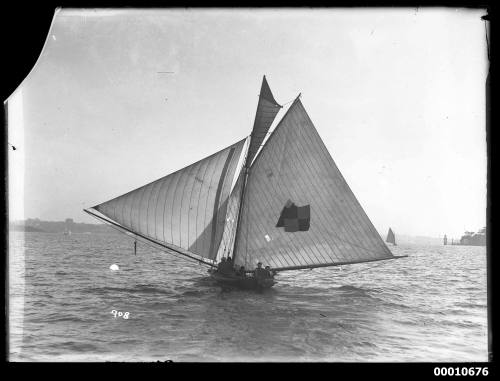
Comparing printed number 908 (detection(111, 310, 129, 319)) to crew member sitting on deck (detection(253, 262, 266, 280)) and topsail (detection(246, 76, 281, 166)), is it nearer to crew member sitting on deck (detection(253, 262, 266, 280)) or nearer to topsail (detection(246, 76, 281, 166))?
crew member sitting on deck (detection(253, 262, 266, 280))

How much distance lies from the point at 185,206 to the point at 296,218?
3.08 metres

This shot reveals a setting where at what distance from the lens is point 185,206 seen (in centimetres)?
1040

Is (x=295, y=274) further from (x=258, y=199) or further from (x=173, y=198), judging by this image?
(x=173, y=198)

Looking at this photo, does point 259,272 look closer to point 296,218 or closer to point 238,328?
point 296,218

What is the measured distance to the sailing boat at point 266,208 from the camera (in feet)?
33.6

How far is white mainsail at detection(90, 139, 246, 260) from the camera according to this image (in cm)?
1009

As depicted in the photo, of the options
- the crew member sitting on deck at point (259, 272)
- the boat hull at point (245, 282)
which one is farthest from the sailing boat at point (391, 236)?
the crew member sitting on deck at point (259, 272)

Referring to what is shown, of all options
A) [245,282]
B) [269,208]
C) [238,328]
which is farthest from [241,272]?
[238,328]
